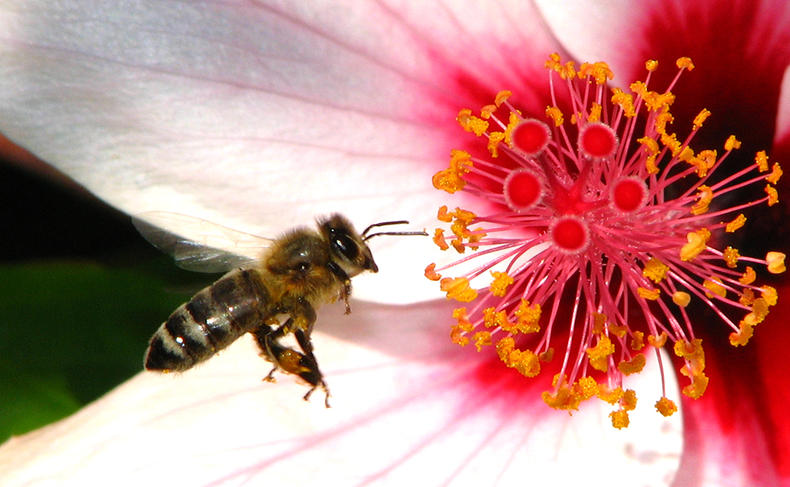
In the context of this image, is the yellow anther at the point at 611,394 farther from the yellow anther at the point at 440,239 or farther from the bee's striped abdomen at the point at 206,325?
the bee's striped abdomen at the point at 206,325

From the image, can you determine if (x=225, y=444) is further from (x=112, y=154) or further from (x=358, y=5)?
(x=358, y=5)

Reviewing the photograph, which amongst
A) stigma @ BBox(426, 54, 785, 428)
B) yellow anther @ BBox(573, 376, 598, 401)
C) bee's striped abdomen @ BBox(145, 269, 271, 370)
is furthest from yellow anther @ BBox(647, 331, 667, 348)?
bee's striped abdomen @ BBox(145, 269, 271, 370)

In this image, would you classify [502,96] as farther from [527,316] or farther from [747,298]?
[747,298]

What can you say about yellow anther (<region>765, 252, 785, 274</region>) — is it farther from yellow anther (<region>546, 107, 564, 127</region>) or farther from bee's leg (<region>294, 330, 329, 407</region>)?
bee's leg (<region>294, 330, 329, 407</region>)

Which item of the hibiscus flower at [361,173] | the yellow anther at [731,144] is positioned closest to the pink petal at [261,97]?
the hibiscus flower at [361,173]

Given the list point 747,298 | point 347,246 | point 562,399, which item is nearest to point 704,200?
point 747,298

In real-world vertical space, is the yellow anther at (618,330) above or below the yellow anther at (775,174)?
below

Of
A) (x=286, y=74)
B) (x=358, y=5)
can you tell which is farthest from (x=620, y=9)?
(x=286, y=74)
